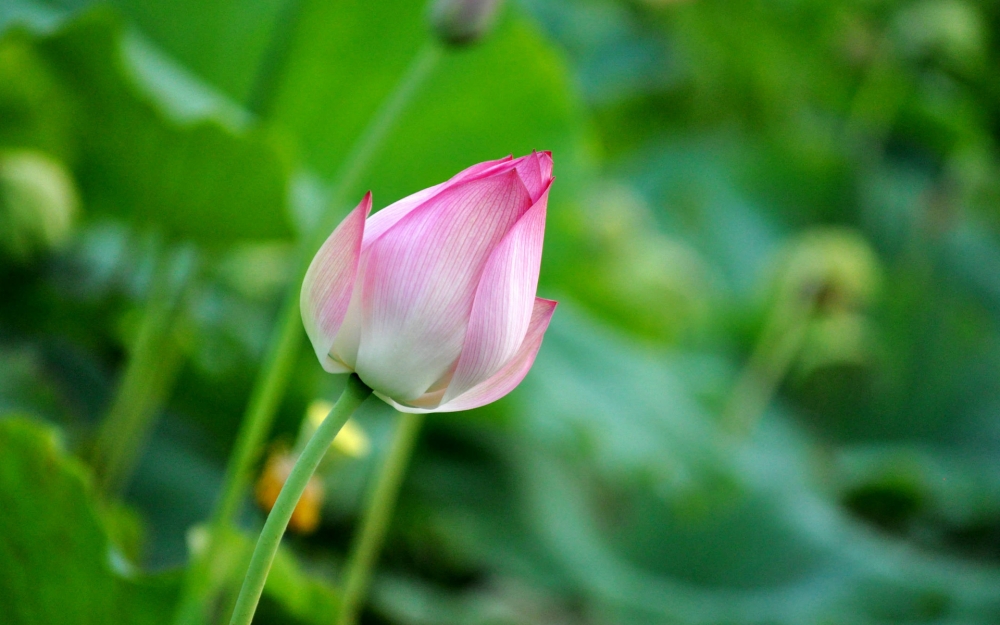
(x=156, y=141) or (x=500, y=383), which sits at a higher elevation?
(x=156, y=141)

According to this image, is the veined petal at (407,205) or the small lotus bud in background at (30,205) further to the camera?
the small lotus bud in background at (30,205)

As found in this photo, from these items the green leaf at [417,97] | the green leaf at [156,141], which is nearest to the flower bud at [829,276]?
the green leaf at [417,97]

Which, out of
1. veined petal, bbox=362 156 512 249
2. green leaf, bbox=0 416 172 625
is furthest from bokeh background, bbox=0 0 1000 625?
veined petal, bbox=362 156 512 249

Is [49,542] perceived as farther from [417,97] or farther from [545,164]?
[417,97]

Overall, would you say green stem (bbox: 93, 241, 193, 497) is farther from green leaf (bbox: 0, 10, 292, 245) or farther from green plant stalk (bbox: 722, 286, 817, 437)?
green plant stalk (bbox: 722, 286, 817, 437)

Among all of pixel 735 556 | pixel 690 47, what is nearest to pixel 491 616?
pixel 735 556

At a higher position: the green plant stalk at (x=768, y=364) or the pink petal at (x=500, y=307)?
the green plant stalk at (x=768, y=364)

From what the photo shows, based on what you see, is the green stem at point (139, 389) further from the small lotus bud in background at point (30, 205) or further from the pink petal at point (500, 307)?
the pink petal at point (500, 307)

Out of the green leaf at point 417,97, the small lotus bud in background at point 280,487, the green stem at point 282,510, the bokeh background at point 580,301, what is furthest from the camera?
the green leaf at point 417,97

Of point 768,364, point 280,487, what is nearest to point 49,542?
point 280,487
